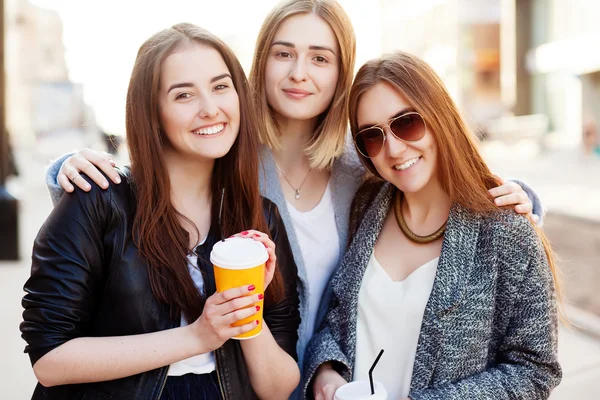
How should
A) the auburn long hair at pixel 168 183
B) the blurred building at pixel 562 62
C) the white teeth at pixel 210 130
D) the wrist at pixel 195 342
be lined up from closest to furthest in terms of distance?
the wrist at pixel 195 342
the auburn long hair at pixel 168 183
the white teeth at pixel 210 130
the blurred building at pixel 562 62

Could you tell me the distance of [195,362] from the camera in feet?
6.25

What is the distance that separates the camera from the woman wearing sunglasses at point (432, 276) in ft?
6.43

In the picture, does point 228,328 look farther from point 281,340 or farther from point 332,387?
point 332,387

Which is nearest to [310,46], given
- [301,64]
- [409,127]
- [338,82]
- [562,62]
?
[301,64]

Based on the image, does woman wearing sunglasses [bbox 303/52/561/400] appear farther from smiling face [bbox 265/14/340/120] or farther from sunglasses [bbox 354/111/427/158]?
smiling face [bbox 265/14/340/120]

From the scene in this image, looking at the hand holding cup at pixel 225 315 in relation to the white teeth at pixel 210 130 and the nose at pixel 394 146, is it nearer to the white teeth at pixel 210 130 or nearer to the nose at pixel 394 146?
the white teeth at pixel 210 130

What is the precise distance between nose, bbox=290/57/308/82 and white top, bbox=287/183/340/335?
599mm

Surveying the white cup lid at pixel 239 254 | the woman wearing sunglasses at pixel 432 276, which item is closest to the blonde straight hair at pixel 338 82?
the woman wearing sunglasses at pixel 432 276

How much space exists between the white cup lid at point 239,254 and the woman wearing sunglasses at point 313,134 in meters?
0.78

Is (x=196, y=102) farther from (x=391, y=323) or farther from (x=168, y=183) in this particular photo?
(x=391, y=323)

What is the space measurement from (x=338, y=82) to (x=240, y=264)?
1447 mm

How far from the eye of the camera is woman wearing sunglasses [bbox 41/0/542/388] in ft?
8.58

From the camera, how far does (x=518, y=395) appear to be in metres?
1.95

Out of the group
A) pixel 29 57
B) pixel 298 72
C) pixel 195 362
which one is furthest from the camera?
pixel 29 57
